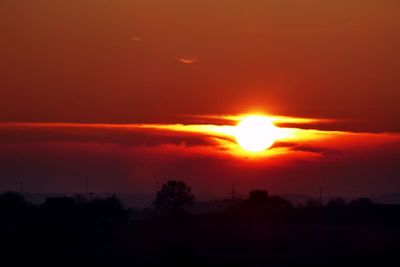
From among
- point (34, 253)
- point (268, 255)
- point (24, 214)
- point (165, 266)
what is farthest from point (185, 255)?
point (24, 214)

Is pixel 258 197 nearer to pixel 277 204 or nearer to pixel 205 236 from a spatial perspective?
pixel 277 204

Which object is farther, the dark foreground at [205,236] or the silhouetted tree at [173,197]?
the silhouetted tree at [173,197]

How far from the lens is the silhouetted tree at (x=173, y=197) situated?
15262 centimetres

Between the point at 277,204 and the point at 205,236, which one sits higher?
the point at 277,204

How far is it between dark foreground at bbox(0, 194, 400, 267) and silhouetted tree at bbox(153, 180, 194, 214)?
40.9ft

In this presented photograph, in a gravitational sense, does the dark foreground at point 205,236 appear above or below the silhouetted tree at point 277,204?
below

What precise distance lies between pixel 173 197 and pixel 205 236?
44600 mm

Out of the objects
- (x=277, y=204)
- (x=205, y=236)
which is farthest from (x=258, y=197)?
(x=205, y=236)

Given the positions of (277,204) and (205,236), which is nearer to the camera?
(205,236)

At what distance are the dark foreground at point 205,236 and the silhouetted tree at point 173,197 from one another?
12.5m

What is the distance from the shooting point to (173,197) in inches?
6019

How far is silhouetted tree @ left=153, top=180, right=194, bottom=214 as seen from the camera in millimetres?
152625

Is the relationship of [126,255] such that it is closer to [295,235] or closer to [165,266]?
[165,266]

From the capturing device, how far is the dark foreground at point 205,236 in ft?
273
